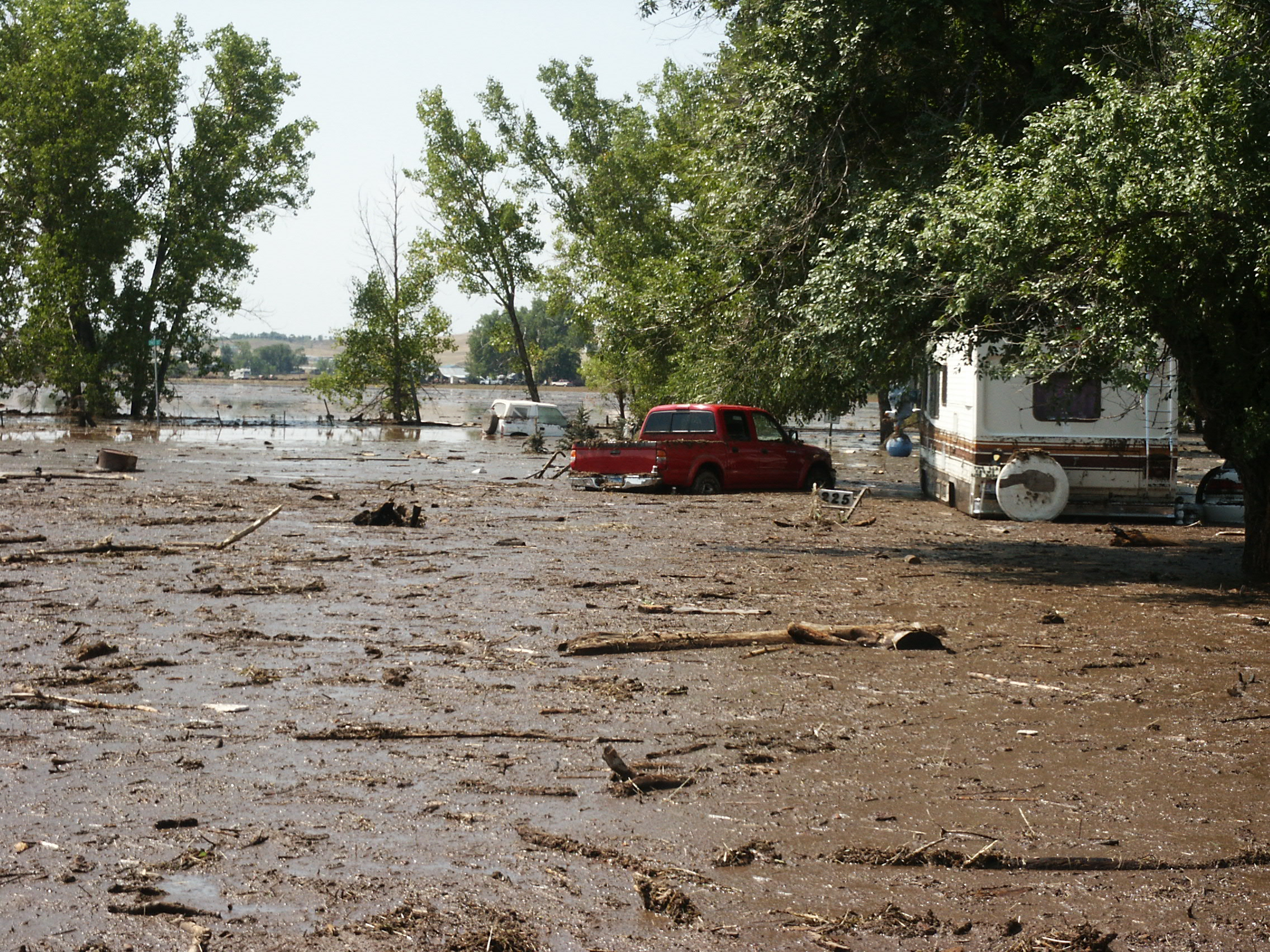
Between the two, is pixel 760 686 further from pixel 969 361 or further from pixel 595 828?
pixel 969 361

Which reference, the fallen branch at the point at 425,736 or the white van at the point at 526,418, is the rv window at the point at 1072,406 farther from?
the white van at the point at 526,418

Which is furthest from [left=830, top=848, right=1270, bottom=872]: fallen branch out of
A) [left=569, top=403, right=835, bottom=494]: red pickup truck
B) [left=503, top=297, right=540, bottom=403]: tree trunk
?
[left=503, top=297, right=540, bottom=403]: tree trunk

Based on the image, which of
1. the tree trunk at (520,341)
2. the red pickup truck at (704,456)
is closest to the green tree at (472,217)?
the tree trunk at (520,341)

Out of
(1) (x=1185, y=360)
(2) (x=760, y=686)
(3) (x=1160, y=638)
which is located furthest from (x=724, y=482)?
(2) (x=760, y=686)

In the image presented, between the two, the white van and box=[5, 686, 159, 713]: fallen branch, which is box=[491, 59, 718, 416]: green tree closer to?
the white van

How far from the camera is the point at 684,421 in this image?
25844 mm

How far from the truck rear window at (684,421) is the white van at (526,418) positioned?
26.4 m

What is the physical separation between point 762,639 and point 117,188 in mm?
A: 56548

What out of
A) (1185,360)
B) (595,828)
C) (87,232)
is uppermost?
(87,232)

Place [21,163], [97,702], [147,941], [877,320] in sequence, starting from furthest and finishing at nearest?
[21,163] < [877,320] < [97,702] < [147,941]

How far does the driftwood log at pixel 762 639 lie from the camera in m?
9.56

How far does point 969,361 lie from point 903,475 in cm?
2119

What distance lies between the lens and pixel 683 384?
114 feet

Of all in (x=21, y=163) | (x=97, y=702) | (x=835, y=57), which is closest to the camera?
(x=97, y=702)
